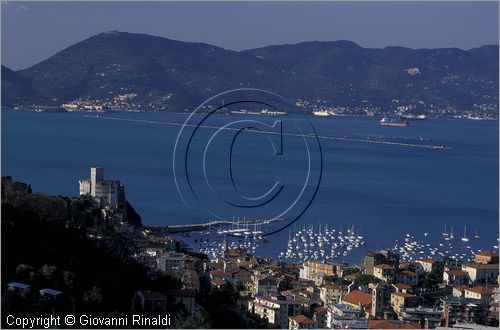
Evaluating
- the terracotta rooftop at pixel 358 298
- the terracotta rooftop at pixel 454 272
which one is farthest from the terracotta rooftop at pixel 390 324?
the terracotta rooftop at pixel 454 272

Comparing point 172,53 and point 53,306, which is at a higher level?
point 172,53

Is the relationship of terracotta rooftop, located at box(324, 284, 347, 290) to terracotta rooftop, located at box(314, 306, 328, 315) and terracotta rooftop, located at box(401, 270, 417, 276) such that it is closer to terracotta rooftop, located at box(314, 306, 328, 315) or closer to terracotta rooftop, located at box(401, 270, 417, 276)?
terracotta rooftop, located at box(314, 306, 328, 315)

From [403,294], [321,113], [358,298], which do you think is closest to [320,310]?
[358,298]

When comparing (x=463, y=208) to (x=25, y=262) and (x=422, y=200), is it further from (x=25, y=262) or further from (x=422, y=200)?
(x=25, y=262)

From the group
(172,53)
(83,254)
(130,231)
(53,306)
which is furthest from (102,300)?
(172,53)

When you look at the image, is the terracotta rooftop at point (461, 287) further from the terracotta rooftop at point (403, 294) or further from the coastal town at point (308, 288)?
the terracotta rooftop at point (403, 294)

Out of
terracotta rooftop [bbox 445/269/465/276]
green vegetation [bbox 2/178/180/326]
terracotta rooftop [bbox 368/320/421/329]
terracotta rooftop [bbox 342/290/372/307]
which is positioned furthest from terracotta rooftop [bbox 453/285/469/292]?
green vegetation [bbox 2/178/180/326]

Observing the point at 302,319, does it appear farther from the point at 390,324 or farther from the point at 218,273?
the point at 218,273
